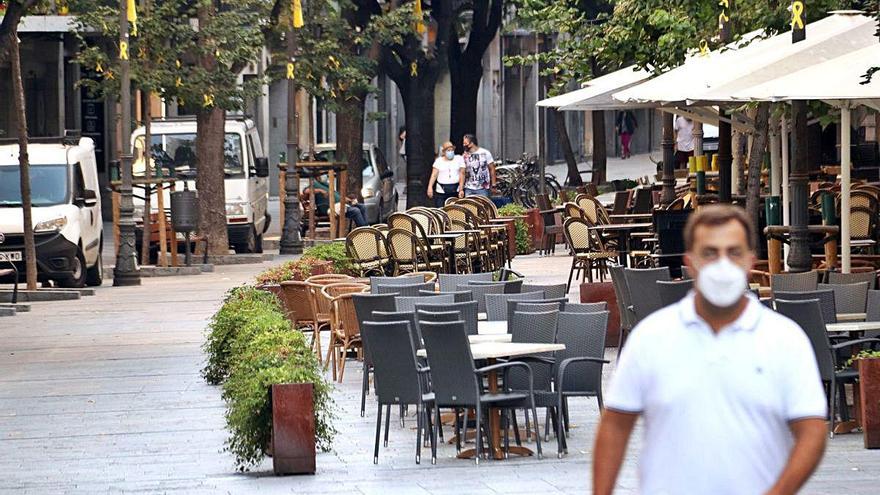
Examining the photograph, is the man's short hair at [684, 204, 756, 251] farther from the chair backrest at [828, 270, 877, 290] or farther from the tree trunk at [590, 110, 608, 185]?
the tree trunk at [590, 110, 608, 185]

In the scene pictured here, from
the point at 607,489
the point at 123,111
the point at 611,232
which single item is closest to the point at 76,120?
the point at 123,111

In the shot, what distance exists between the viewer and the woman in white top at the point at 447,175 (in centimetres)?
3184

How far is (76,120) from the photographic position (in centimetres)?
4594

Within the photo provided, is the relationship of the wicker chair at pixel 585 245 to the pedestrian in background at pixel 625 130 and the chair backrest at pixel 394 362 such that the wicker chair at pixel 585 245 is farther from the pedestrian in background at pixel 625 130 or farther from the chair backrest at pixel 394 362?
the pedestrian in background at pixel 625 130

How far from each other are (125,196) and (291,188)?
237 inches

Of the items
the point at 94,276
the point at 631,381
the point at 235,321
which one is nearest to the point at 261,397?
the point at 235,321

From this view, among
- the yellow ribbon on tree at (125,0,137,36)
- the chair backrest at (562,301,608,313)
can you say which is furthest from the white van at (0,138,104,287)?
the chair backrest at (562,301,608,313)

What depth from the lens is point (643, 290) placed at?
13648 mm

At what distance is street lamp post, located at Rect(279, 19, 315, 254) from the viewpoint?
3200 cm

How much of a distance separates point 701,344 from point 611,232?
17632mm

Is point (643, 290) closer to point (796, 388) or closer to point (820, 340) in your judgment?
point (820, 340)

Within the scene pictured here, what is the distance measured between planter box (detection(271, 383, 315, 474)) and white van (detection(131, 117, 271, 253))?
2036 cm

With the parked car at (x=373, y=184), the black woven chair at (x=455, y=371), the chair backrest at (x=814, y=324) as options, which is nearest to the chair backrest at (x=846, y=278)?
the chair backrest at (x=814, y=324)

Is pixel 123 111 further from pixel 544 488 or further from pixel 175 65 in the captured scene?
pixel 544 488
